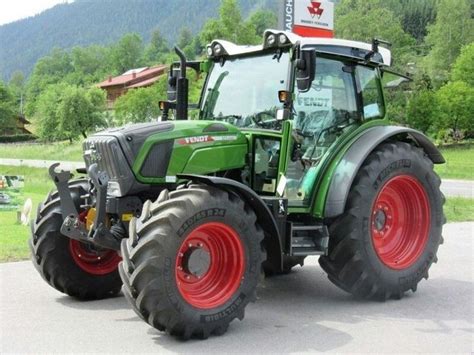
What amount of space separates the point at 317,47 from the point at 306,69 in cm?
75

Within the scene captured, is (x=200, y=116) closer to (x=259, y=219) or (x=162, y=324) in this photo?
(x=259, y=219)

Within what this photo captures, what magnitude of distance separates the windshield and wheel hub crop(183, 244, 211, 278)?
5.13ft

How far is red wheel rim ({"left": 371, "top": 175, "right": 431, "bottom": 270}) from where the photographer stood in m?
6.74

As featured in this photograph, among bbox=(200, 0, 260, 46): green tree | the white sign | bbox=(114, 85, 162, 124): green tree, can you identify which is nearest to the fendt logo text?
the white sign

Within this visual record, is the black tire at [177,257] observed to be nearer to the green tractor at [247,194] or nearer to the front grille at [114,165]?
the green tractor at [247,194]

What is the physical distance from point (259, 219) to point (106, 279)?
183 centimetres

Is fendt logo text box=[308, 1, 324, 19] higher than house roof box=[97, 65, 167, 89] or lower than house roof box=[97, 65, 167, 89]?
higher

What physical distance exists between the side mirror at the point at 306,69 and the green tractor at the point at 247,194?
1 centimetres

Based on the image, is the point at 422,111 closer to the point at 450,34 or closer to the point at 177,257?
the point at 450,34

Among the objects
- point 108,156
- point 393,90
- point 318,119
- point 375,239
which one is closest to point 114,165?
point 108,156

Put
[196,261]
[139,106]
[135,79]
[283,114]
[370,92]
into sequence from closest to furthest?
[196,261] → [283,114] → [370,92] → [139,106] → [135,79]

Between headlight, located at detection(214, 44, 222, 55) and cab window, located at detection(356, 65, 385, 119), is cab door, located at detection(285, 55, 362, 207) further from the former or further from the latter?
headlight, located at detection(214, 44, 222, 55)

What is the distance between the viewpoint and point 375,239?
6.71 metres

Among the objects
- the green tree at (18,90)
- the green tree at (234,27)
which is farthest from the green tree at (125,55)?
the green tree at (234,27)
